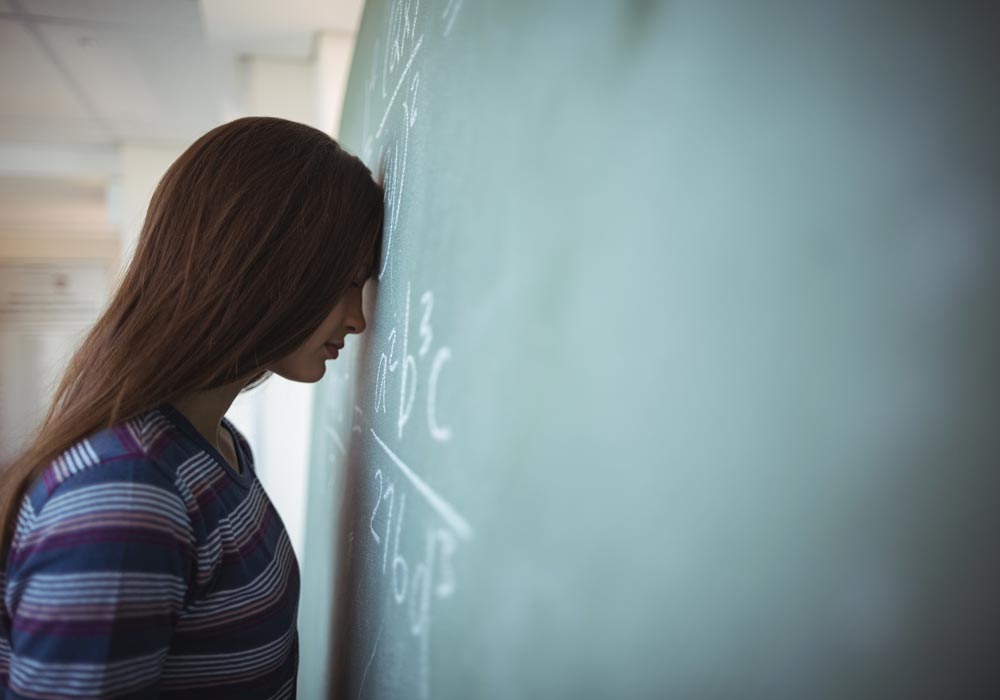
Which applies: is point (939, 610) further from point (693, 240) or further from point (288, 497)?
point (288, 497)

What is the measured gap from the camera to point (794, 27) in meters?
0.18

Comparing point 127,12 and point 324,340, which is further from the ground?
point 127,12

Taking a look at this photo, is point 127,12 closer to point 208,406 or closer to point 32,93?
point 32,93

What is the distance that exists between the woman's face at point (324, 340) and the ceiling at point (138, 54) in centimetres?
149

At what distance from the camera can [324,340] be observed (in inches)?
28.0

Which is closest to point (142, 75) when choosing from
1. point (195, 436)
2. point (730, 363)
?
point (195, 436)

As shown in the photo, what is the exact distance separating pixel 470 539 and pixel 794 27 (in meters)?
0.26

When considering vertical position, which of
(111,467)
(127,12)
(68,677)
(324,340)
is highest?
(127,12)

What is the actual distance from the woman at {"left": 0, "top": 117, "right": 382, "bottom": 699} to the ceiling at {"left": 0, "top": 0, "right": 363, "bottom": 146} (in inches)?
59.3

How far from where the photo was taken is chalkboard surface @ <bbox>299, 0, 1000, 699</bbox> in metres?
0.14

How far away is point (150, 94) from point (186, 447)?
2.74 metres

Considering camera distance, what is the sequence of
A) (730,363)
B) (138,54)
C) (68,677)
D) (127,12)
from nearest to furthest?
(730,363), (68,677), (127,12), (138,54)

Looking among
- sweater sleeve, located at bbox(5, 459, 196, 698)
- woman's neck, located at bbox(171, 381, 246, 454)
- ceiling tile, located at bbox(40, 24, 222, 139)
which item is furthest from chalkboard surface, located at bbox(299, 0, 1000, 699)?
ceiling tile, located at bbox(40, 24, 222, 139)

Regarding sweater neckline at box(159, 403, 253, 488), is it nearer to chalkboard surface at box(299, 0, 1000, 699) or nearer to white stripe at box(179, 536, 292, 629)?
white stripe at box(179, 536, 292, 629)
